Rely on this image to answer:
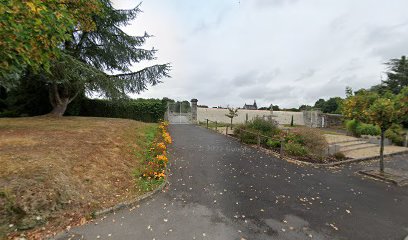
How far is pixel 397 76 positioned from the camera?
95.2 feet

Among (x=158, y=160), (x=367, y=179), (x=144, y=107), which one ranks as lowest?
(x=367, y=179)

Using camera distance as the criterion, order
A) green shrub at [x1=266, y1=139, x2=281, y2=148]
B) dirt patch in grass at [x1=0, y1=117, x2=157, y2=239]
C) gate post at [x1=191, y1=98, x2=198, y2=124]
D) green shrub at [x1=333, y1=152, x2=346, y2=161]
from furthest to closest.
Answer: gate post at [x1=191, y1=98, x2=198, y2=124] < green shrub at [x1=266, y1=139, x2=281, y2=148] < green shrub at [x1=333, y1=152, x2=346, y2=161] < dirt patch in grass at [x1=0, y1=117, x2=157, y2=239]

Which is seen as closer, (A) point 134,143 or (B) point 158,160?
(B) point 158,160

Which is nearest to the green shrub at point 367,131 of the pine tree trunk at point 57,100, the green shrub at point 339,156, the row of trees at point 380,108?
the green shrub at point 339,156

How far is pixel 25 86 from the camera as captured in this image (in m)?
16.4

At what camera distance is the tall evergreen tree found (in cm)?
2836

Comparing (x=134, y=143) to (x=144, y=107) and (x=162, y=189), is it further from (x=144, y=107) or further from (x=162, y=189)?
(x=144, y=107)

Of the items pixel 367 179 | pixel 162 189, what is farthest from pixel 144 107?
pixel 367 179

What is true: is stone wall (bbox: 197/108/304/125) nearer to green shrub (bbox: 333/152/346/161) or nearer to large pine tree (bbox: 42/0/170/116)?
large pine tree (bbox: 42/0/170/116)

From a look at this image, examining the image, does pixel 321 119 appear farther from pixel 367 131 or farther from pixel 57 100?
pixel 57 100

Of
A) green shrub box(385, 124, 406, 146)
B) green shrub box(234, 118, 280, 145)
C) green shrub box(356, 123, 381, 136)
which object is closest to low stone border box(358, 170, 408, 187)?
green shrub box(234, 118, 280, 145)

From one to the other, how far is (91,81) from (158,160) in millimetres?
9159

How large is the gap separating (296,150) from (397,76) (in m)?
30.0

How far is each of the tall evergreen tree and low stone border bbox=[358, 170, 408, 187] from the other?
28185 millimetres
